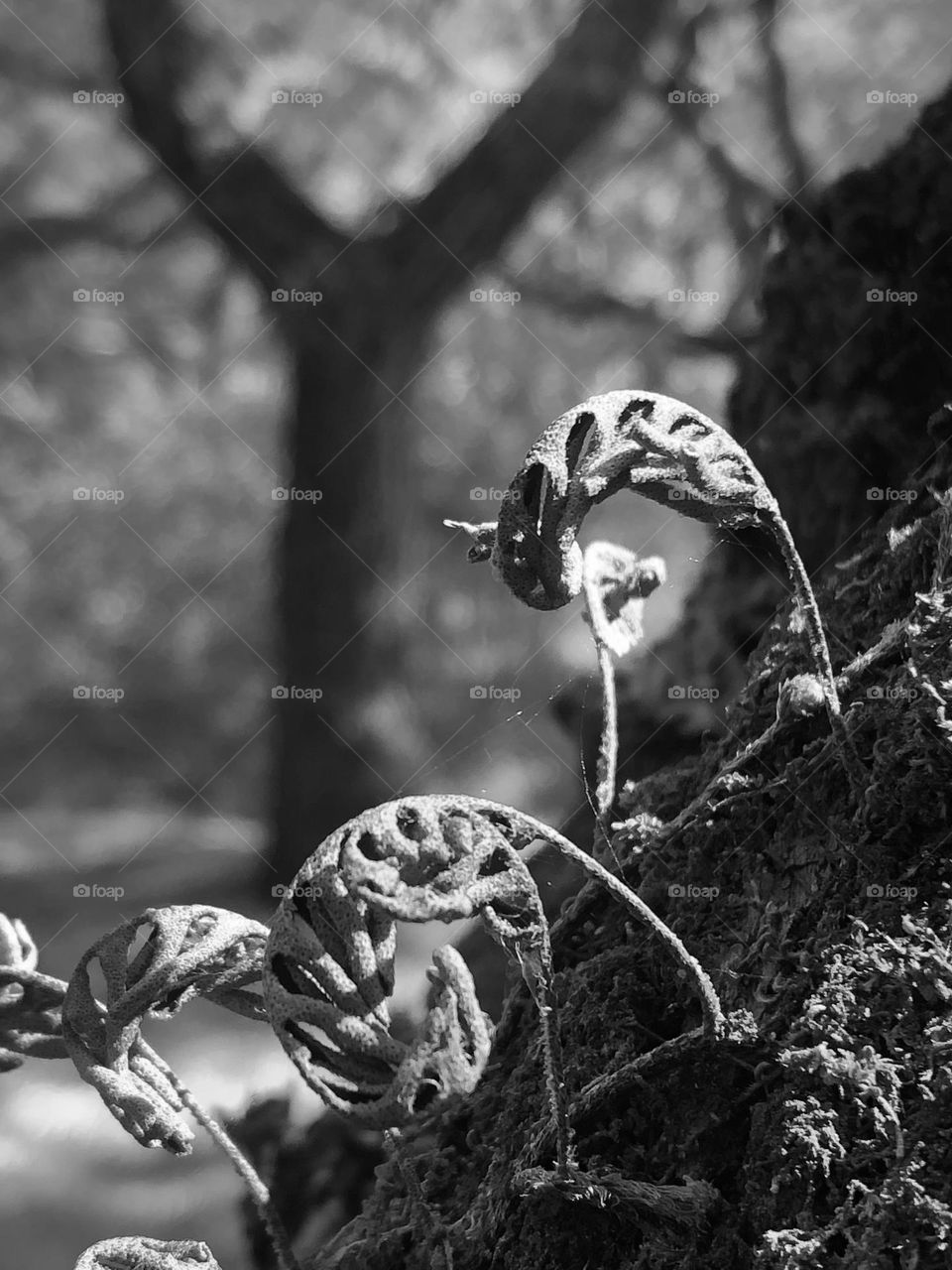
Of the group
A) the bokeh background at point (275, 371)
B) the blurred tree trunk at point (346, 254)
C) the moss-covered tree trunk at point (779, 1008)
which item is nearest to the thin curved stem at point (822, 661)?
the moss-covered tree trunk at point (779, 1008)

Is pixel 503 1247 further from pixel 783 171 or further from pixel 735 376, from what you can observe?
pixel 783 171

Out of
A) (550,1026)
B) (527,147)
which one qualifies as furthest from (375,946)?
(527,147)

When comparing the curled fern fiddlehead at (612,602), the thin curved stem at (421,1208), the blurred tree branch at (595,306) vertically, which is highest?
the blurred tree branch at (595,306)

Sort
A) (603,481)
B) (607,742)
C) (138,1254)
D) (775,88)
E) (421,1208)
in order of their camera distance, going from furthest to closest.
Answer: (775,88) → (607,742) → (421,1208) → (138,1254) → (603,481)

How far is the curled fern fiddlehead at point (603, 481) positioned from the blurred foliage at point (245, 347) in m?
1.10

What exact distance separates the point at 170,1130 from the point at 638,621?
0.72 metres

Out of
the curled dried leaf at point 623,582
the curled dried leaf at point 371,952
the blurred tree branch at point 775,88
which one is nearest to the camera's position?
the curled dried leaf at point 371,952

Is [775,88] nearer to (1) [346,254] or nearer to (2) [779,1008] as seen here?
(1) [346,254]

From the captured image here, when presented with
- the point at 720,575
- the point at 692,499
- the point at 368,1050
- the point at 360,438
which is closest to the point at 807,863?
the point at 692,499

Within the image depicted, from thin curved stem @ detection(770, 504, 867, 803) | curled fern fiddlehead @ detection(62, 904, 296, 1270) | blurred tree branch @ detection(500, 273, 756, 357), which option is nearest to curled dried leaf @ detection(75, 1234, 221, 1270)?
curled fern fiddlehead @ detection(62, 904, 296, 1270)

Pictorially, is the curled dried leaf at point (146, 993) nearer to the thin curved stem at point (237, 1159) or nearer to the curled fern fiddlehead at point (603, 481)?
the thin curved stem at point (237, 1159)

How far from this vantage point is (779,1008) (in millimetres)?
965

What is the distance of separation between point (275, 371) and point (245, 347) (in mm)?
67

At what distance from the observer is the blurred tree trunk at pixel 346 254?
205cm
